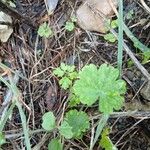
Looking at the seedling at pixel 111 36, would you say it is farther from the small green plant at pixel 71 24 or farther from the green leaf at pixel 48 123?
the green leaf at pixel 48 123

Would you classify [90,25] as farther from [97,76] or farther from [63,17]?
[97,76]

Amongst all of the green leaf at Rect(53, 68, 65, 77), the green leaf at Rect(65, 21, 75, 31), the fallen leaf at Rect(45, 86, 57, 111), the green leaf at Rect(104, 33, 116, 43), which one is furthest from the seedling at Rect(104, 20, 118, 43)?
the fallen leaf at Rect(45, 86, 57, 111)

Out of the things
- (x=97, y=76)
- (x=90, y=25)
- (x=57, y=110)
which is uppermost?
(x=90, y=25)

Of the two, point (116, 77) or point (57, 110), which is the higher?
point (116, 77)

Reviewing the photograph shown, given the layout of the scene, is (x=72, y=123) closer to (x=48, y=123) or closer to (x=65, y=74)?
(x=48, y=123)

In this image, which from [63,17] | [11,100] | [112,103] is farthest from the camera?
[63,17]

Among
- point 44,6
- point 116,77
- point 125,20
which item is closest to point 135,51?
point 125,20

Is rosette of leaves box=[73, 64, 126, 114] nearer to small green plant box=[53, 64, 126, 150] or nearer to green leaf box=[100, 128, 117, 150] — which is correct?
small green plant box=[53, 64, 126, 150]
